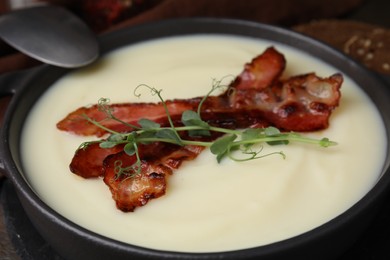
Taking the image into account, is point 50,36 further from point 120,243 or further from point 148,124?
point 120,243

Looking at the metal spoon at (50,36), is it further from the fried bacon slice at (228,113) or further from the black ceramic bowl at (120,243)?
the fried bacon slice at (228,113)

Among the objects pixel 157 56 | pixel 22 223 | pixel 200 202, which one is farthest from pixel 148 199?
pixel 157 56

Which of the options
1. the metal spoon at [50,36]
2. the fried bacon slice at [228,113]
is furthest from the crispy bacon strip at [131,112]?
the metal spoon at [50,36]

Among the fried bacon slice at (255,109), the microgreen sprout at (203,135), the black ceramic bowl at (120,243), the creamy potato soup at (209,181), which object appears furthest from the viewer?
the fried bacon slice at (255,109)

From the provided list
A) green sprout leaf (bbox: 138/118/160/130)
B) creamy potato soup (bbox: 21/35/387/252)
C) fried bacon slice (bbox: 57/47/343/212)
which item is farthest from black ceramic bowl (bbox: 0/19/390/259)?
green sprout leaf (bbox: 138/118/160/130)

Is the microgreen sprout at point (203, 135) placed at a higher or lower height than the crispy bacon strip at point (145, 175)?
higher

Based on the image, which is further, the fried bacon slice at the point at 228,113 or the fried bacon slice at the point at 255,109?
the fried bacon slice at the point at 255,109
